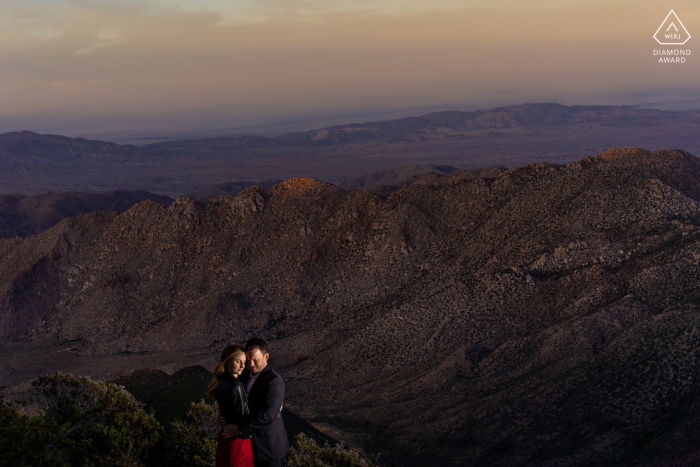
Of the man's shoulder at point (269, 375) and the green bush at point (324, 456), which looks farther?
the green bush at point (324, 456)

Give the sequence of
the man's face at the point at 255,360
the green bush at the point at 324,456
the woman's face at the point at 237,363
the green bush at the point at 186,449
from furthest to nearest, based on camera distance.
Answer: the green bush at the point at 324,456, the green bush at the point at 186,449, the man's face at the point at 255,360, the woman's face at the point at 237,363

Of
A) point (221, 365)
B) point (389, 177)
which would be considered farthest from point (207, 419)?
point (389, 177)

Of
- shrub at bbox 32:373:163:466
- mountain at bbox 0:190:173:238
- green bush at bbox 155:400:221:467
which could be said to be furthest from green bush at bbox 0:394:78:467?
mountain at bbox 0:190:173:238

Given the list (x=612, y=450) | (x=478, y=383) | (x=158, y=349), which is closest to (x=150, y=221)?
(x=158, y=349)

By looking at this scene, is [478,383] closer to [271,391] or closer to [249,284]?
[271,391]

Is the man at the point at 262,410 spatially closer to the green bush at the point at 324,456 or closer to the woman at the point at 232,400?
the woman at the point at 232,400

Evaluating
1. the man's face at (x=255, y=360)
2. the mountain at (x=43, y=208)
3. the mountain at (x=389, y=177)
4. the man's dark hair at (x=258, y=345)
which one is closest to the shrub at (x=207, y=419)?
the man's face at (x=255, y=360)

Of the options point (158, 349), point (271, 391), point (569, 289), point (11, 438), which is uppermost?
point (271, 391)

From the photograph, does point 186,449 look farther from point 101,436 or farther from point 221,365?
point 221,365
